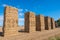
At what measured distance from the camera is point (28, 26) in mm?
12609

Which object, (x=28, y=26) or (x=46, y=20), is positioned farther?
(x=46, y=20)

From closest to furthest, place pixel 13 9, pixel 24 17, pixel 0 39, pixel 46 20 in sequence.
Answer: pixel 0 39 → pixel 13 9 → pixel 24 17 → pixel 46 20

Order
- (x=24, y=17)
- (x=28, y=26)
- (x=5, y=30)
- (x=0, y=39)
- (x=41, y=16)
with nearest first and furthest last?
(x=0, y=39) < (x=5, y=30) < (x=28, y=26) < (x=24, y=17) < (x=41, y=16)

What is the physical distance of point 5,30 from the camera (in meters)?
9.19

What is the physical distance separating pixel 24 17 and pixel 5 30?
4740 millimetres

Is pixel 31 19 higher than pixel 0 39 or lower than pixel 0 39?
higher

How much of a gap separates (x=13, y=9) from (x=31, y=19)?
3720 mm

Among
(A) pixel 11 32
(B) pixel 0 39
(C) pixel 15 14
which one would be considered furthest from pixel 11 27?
(B) pixel 0 39

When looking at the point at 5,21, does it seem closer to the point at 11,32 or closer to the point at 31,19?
the point at 11,32

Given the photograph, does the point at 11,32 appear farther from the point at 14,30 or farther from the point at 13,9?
the point at 13,9

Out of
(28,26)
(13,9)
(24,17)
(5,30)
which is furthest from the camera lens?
(24,17)

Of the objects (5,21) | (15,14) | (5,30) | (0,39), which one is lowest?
(0,39)

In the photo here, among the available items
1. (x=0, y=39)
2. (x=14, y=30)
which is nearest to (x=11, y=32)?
(x=14, y=30)

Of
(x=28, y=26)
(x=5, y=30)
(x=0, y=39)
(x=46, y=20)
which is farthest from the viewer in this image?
(x=46, y=20)
